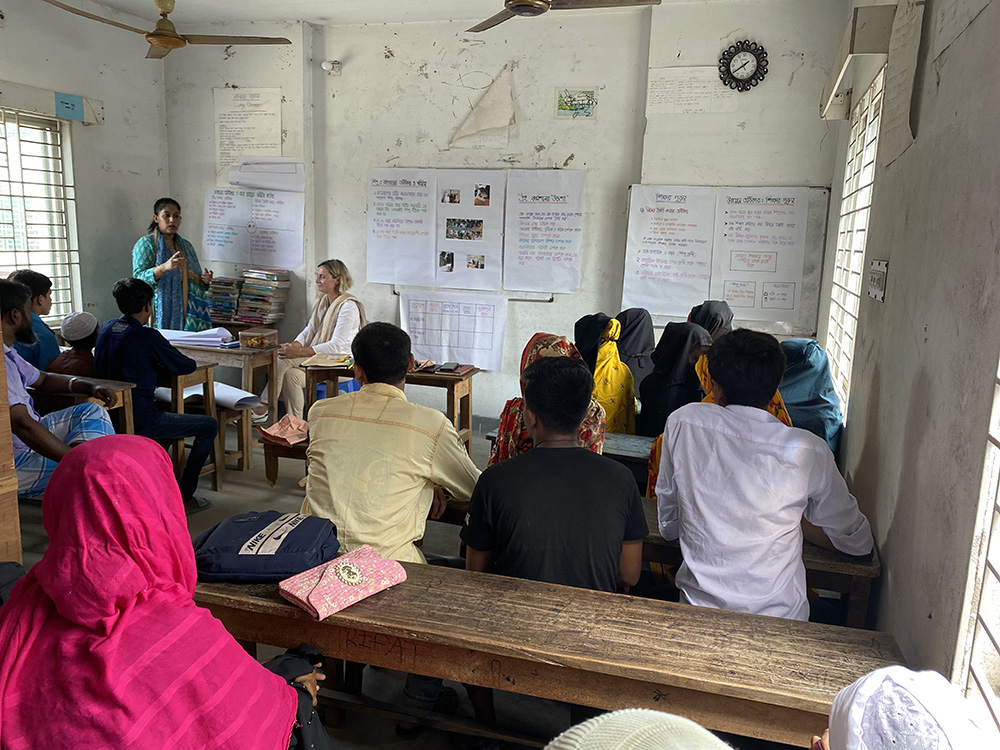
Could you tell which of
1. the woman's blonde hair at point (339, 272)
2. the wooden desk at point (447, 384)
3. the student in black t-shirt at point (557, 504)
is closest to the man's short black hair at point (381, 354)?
the student in black t-shirt at point (557, 504)

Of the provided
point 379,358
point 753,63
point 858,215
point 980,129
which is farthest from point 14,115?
point 980,129

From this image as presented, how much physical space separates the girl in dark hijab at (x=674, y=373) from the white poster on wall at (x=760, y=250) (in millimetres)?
1494

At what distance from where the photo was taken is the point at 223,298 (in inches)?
225

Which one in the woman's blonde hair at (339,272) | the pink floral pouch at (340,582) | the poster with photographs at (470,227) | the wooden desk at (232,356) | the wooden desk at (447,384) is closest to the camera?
the pink floral pouch at (340,582)

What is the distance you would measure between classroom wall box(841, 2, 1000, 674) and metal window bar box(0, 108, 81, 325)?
204 inches

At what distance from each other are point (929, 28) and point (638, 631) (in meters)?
1.60

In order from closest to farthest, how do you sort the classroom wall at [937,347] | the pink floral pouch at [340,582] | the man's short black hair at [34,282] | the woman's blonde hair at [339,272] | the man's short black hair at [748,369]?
1. the classroom wall at [937,347]
2. the pink floral pouch at [340,582]
3. the man's short black hair at [748,369]
4. the man's short black hair at [34,282]
5. the woman's blonde hair at [339,272]

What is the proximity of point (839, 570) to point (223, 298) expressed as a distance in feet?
16.6

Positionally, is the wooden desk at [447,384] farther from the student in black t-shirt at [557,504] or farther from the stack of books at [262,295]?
the student in black t-shirt at [557,504]

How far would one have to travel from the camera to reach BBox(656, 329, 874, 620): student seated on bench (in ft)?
5.81

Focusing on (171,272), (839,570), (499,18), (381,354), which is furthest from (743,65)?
(171,272)

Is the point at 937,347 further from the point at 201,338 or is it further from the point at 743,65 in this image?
the point at 201,338

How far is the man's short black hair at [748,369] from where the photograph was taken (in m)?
1.87

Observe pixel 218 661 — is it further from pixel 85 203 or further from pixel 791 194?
pixel 85 203
